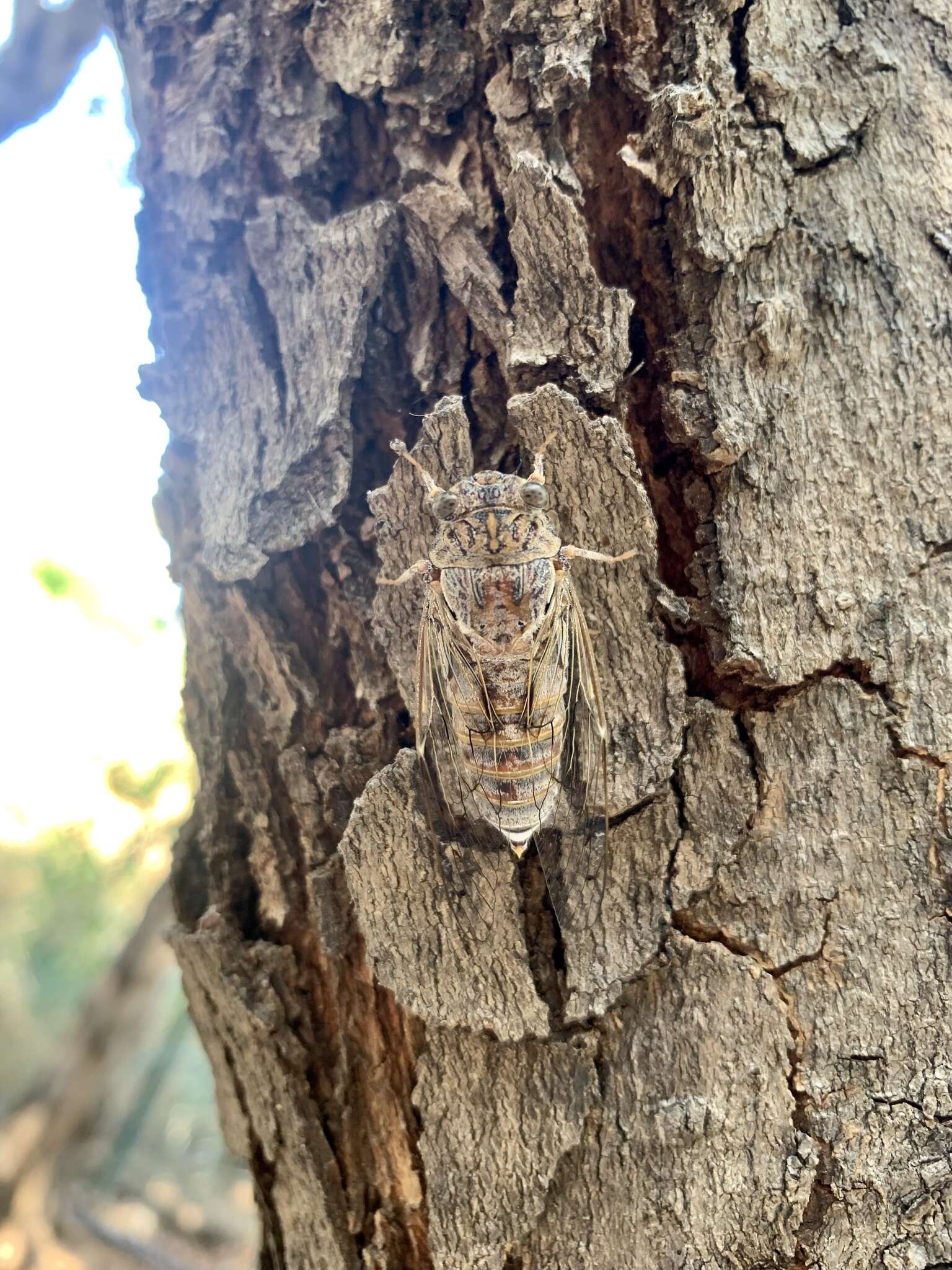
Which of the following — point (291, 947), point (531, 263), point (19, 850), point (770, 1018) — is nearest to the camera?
point (770, 1018)

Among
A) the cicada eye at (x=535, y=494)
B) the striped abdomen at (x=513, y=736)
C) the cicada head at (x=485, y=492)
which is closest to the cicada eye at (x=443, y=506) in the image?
the cicada head at (x=485, y=492)

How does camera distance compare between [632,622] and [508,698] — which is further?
[508,698]

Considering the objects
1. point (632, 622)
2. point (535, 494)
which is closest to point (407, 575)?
point (535, 494)

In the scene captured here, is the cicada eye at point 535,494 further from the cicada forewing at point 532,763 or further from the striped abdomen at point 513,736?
the striped abdomen at point 513,736

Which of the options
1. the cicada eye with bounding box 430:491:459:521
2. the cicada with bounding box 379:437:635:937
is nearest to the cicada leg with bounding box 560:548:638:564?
the cicada with bounding box 379:437:635:937

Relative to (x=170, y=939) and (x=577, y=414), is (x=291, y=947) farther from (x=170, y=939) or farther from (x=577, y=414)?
(x=577, y=414)

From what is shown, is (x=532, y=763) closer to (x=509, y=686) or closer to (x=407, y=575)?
(x=509, y=686)

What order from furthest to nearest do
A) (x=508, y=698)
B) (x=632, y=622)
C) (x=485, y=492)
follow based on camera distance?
(x=508, y=698) < (x=485, y=492) < (x=632, y=622)

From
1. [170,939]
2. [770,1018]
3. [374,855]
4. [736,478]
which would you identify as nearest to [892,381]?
[736,478]
